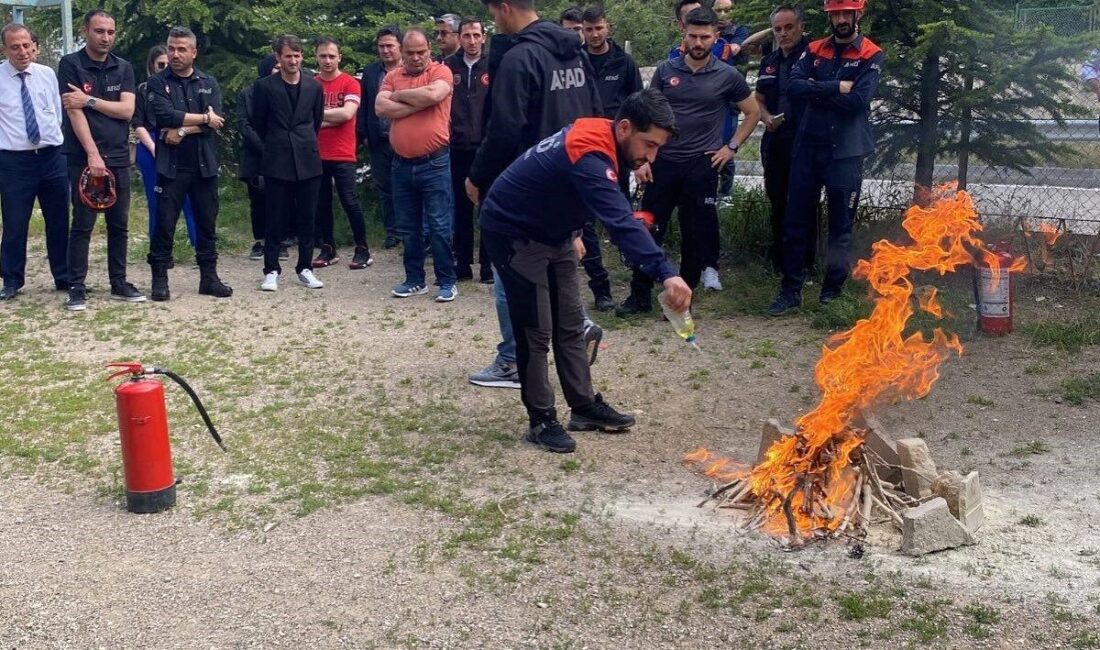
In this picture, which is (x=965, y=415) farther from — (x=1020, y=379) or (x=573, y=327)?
(x=573, y=327)

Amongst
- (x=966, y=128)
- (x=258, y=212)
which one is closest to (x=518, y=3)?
(x=966, y=128)

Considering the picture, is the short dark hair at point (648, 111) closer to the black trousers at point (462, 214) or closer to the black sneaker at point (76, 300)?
the black trousers at point (462, 214)

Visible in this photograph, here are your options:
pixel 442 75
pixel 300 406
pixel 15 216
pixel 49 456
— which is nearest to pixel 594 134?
pixel 300 406

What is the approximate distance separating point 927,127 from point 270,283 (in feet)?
18.8

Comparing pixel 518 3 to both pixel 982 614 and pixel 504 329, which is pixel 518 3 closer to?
pixel 504 329

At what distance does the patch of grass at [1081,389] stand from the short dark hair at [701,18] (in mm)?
3505

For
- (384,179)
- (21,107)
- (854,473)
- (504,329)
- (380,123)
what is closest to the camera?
(854,473)

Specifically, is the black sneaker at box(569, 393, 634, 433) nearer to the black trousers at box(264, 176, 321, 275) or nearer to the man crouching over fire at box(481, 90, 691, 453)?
the man crouching over fire at box(481, 90, 691, 453)

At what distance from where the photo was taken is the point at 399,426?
6.62 meters

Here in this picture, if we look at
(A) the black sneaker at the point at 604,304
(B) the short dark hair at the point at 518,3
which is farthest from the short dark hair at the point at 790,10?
(B) the short dark hair at the point at 518,3

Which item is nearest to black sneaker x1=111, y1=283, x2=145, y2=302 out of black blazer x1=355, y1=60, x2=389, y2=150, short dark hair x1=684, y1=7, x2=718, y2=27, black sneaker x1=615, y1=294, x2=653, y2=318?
black blazer x1=355, y1=60, x2=389, y2=150

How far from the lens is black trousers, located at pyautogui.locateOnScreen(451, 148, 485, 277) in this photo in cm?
1009

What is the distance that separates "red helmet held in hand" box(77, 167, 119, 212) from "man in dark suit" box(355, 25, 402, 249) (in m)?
2.36

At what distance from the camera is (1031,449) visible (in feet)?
20.0
